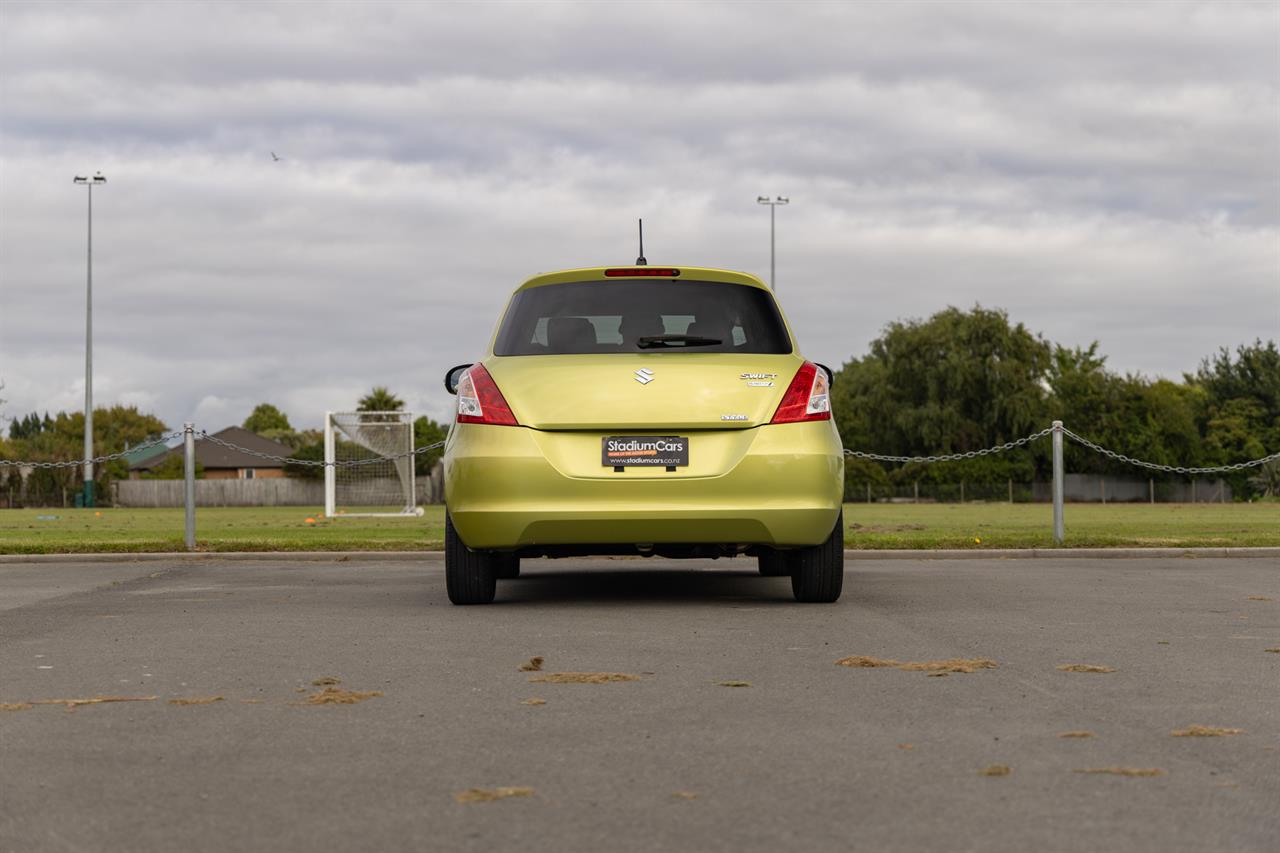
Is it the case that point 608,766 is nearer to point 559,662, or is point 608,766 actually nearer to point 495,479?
point 559,662

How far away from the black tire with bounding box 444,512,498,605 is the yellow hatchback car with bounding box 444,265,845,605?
0.27 m

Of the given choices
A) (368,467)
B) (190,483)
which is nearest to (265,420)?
(368,467)

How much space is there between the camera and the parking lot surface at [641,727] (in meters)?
3.75

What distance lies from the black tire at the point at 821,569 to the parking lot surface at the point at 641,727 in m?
0.13

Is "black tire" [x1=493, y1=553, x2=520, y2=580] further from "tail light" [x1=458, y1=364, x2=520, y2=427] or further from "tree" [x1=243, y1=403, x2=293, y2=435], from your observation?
"tree" [x1=243, y1=403, x2=293, y2=435]

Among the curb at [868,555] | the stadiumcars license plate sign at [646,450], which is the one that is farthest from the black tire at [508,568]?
the curb at [868,555]

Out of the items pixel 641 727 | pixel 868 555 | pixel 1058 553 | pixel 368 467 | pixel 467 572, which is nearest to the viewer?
pixel 641 727

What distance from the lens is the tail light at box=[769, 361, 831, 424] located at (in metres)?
8.48

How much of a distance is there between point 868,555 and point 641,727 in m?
9.83

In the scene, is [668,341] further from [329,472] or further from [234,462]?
[234,462]

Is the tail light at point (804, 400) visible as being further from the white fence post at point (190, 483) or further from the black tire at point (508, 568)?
the white fence post at point (190, 483)

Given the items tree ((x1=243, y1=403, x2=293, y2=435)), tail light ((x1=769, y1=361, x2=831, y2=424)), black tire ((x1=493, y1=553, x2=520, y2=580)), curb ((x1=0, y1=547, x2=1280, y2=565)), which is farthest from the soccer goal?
tree ((x1=243, y1=403, x2=293, y2=435))

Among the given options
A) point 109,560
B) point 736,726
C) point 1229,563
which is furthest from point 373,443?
point 736,726

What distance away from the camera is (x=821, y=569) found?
909 centimetres
